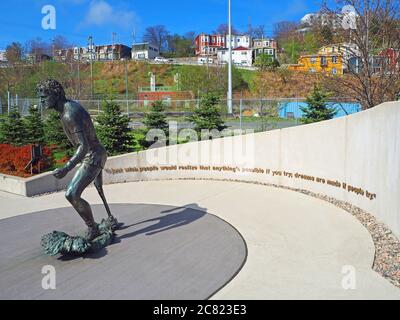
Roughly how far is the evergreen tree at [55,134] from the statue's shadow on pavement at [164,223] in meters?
9.39

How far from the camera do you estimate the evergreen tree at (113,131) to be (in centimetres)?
1447

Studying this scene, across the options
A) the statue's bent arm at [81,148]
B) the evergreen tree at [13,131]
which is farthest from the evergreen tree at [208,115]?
the statue's bent arm at [81,148]

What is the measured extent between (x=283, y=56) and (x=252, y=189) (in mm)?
70114

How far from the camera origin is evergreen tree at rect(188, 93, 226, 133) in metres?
16.4

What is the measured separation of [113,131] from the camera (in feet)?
47.4

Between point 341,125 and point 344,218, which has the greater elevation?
point 341,125

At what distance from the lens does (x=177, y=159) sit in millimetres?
12477

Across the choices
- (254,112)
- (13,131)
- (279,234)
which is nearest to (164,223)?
(279,234)

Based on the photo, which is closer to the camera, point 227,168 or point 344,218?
point 344,218

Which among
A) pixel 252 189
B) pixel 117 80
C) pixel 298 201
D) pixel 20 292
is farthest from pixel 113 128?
pixel 117 80

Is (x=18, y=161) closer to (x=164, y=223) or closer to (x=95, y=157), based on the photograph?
(x=164, y=223)

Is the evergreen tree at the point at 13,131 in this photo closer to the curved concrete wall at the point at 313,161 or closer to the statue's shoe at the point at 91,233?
the curved concrete wall at the point at 313,161

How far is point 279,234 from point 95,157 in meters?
3.51
